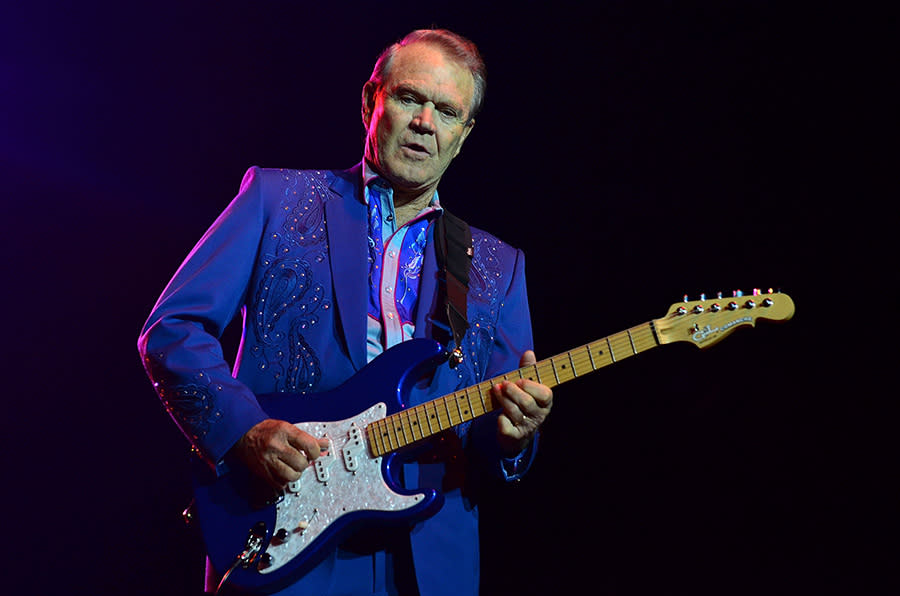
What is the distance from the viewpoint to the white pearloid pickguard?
200 centimetres

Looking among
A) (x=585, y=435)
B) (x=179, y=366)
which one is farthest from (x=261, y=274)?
(x=585, y=435)

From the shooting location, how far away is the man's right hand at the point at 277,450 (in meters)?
1.99

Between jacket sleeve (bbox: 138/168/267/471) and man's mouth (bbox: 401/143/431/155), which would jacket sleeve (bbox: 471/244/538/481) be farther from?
jacket sleeve (bbox: 138/168/267/471)

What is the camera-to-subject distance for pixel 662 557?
3248 mm

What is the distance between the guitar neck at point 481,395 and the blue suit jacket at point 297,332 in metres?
0.18

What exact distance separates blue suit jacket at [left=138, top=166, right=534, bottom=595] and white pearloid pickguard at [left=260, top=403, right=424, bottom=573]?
0.13 m

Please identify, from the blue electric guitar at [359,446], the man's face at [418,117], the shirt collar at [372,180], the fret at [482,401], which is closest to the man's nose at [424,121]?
the man's face at [418,117]

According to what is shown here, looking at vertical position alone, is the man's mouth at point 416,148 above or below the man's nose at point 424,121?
below

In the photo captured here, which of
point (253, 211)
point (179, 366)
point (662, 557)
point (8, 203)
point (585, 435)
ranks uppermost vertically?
point (8, 203)

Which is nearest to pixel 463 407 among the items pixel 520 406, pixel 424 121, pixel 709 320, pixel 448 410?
pixel 448 410

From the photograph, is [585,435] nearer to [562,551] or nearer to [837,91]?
[562,551]

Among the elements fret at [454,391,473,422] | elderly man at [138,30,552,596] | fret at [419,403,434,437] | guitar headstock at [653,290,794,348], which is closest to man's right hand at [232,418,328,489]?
elderly man at [138,30,552,596]

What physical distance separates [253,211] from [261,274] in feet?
0.64

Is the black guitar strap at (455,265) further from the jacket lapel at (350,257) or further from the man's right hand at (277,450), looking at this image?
the man's right hand at (277,450)
